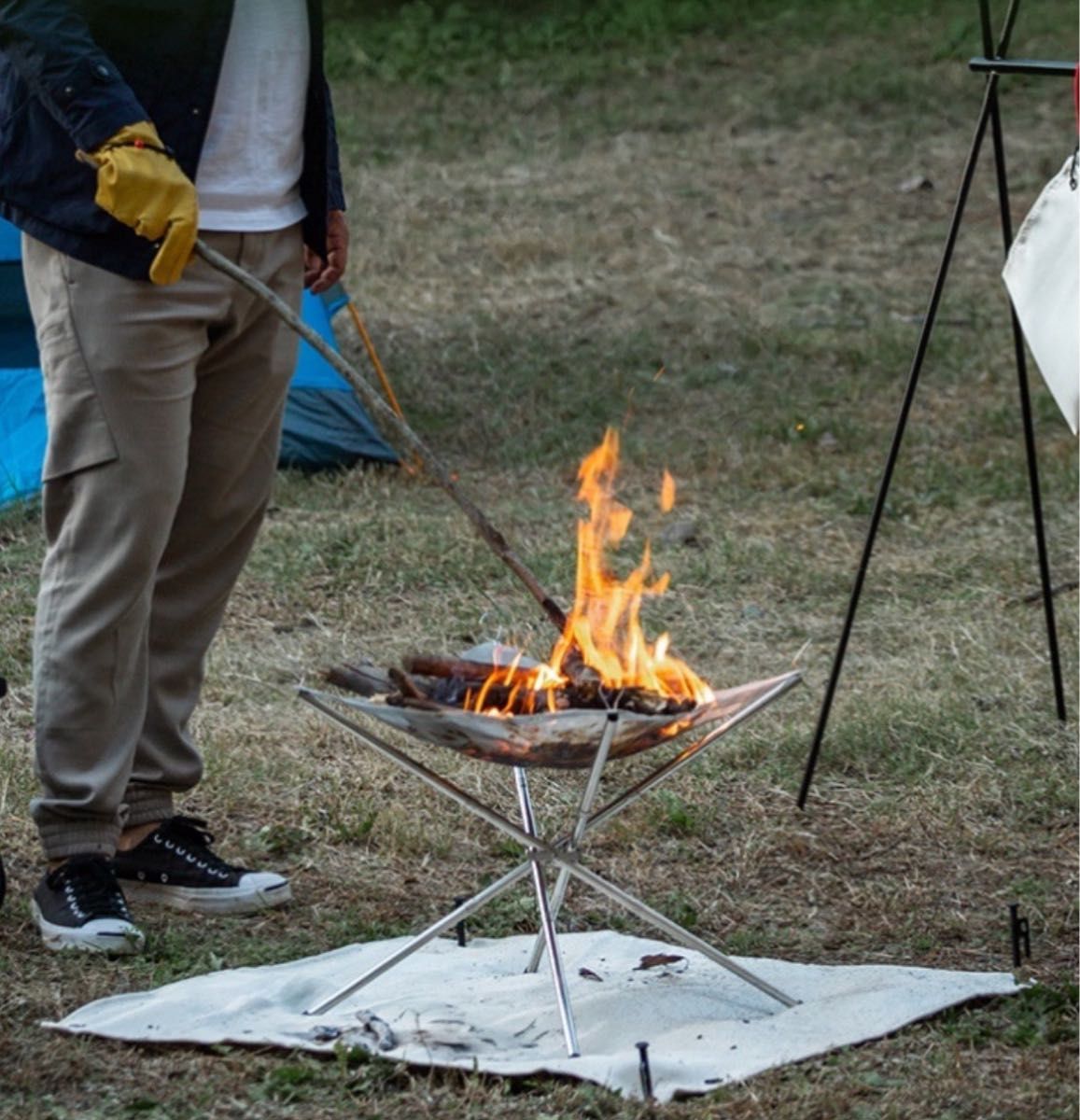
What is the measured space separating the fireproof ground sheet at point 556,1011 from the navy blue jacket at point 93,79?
1.19 metres

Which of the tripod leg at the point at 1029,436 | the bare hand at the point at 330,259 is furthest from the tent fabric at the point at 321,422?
the bare hand at the point at 330,259

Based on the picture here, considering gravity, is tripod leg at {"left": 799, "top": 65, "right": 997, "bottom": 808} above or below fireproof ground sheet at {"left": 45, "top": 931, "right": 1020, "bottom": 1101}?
above

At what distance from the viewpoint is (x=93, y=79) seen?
10.4 ft

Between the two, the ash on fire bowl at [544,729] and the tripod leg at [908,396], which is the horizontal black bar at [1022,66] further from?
the ash on fire bowl at [544,729]

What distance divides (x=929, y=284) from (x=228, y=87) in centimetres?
600

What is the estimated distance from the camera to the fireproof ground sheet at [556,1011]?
2.99 meters

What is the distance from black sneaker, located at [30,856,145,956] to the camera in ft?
11.2

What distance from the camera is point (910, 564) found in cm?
590

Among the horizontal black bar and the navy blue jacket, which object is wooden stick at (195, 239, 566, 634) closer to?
the navy blue jacket

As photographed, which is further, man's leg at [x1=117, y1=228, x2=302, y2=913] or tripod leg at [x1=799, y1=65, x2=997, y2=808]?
tripod leg at [x1=799, y1=65, x2=997, y2=808]

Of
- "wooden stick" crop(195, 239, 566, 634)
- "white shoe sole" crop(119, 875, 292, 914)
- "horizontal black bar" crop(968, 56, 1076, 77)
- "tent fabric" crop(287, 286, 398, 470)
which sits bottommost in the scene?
"white shoe sole" crop(119, 875, 292, 914)

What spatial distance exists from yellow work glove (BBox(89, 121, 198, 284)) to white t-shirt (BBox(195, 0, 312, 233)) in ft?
0.75

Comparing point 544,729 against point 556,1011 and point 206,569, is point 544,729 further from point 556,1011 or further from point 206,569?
point 206,569

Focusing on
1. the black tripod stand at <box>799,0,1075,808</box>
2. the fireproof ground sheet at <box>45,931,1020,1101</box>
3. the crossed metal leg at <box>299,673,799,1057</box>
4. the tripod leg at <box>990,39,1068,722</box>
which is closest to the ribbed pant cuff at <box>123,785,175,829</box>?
the fireproof ground sheet at <box>45,931,1020,1101</box>
